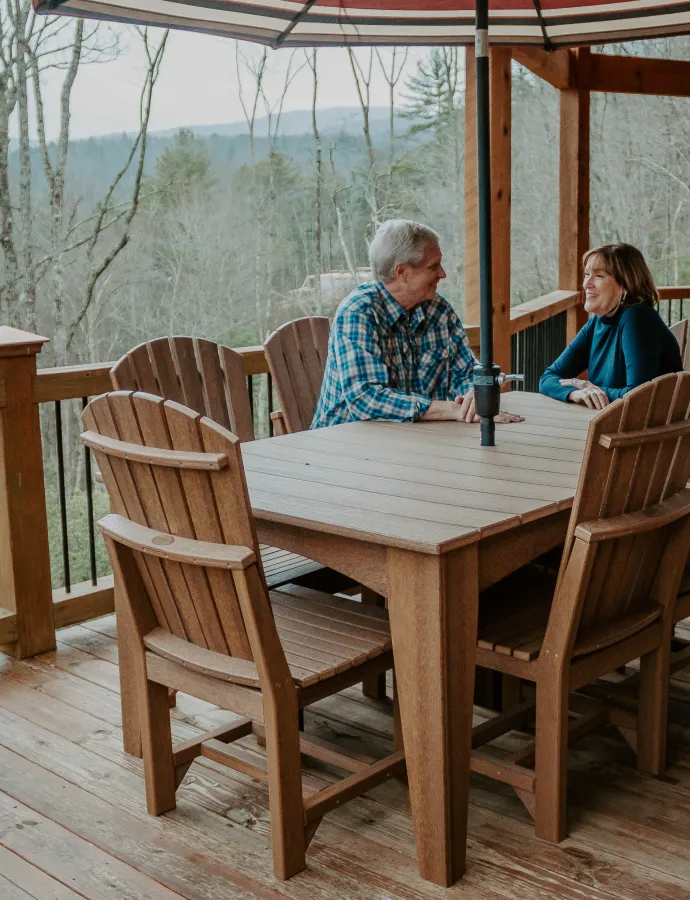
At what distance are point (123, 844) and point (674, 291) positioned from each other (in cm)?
503

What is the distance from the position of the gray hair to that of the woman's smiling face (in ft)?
2.02

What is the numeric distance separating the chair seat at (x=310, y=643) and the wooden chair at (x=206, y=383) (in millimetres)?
367

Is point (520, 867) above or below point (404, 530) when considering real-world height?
below

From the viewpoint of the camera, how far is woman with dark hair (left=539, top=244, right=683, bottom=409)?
3508 millimetres

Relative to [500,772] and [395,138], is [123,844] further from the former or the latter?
[395,138]

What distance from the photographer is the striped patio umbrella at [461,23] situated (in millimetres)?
2684

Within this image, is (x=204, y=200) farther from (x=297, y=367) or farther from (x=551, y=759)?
(x=551, y=759)

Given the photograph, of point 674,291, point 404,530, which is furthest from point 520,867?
point 674,291

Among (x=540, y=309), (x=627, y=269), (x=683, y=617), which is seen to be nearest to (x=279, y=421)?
(x=627, y=269)

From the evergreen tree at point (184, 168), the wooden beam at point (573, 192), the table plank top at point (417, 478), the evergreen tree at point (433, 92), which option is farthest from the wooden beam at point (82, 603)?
the evergreen tree at point (433, 92)

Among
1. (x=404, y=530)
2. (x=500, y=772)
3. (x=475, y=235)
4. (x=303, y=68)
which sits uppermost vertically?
(x=303, y=68)

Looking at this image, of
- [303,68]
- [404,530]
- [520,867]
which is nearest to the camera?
[404,530]

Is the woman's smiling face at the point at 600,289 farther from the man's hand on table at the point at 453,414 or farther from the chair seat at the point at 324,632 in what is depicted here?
the chair seat at the point at 324,632

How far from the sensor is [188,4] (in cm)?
275
